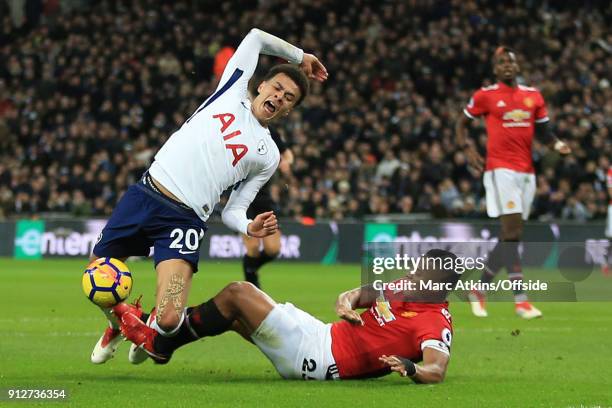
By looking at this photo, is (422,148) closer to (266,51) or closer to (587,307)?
(587,307)

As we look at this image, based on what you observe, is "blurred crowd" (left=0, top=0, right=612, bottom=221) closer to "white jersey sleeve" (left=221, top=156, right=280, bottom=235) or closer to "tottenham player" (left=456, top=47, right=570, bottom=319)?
"tottenham player" (left=456, top=47, right=570, bottom=319)

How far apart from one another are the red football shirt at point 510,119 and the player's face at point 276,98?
539 centimetres

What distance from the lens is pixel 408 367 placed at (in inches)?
283

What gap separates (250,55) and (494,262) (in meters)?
5.29

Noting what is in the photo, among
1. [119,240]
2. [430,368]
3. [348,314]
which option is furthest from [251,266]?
[430,368]

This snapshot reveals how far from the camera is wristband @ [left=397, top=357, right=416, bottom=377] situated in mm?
7164

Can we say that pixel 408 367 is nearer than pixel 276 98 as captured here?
Yes

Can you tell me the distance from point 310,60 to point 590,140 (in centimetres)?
1775

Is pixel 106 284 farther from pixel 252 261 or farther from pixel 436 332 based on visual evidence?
pixel 252 261

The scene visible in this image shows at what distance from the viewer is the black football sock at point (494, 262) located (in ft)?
41.9

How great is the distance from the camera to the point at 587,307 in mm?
14914

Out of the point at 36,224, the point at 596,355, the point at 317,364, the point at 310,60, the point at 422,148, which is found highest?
the point at 310,60

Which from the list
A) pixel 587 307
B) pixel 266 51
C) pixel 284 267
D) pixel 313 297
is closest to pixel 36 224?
pixel 284 267

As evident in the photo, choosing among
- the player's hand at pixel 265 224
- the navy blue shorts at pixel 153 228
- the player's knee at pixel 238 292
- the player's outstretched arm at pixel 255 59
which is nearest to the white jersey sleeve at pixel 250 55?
the player's outstretched arm at pixel 255 59
